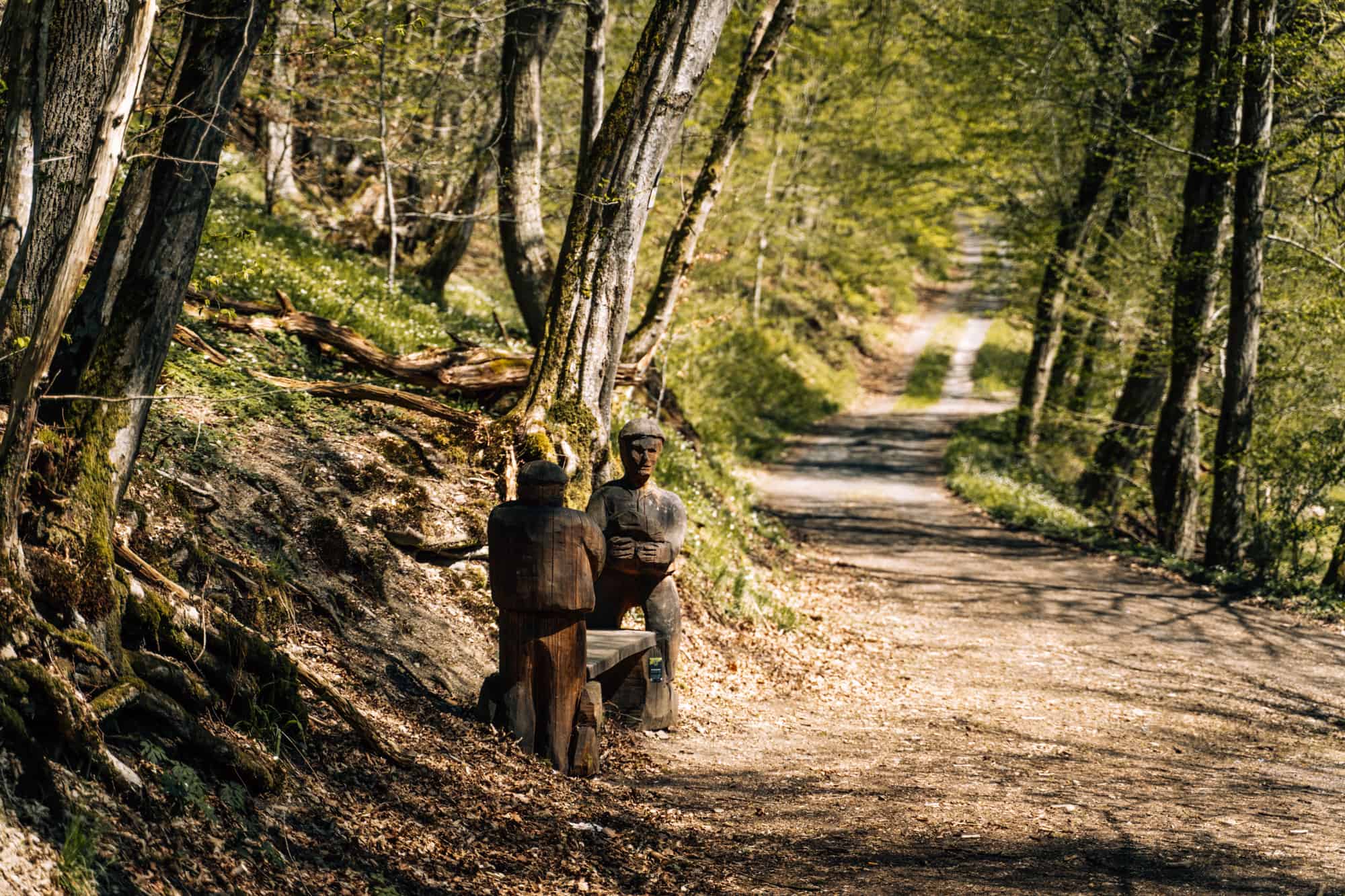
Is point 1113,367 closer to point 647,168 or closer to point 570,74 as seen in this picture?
point 570,74

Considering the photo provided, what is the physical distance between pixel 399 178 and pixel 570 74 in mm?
3954

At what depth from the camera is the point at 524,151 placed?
1155cm

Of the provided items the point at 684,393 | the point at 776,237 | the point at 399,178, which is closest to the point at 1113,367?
the point at 684,393

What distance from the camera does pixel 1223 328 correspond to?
14570 millimetres

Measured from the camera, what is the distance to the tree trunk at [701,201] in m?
10.2

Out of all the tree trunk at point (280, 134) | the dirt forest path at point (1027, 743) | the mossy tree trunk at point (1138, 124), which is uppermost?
the mossy tree trunk at point (1138, 124)

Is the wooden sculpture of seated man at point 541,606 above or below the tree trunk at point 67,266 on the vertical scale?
below

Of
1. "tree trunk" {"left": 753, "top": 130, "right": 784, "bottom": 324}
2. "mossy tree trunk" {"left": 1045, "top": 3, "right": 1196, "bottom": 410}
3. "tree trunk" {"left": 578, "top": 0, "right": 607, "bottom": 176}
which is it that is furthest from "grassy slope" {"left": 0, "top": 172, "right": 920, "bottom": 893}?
"tree trunk" {"left": 753, "top": 130, "right": 784, "bottom": 324}

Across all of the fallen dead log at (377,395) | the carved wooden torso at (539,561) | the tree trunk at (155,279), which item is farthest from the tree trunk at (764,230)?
the tree trunk at (155,279)

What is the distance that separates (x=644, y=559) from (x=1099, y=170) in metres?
17.0

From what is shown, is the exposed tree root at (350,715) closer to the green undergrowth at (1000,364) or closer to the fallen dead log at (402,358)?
the fallen dead log at (402,358)

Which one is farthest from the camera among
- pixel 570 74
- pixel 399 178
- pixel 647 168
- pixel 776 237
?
pixel 776 237

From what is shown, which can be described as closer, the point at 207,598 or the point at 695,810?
the point at 207,598

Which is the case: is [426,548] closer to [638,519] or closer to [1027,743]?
[638,519]
